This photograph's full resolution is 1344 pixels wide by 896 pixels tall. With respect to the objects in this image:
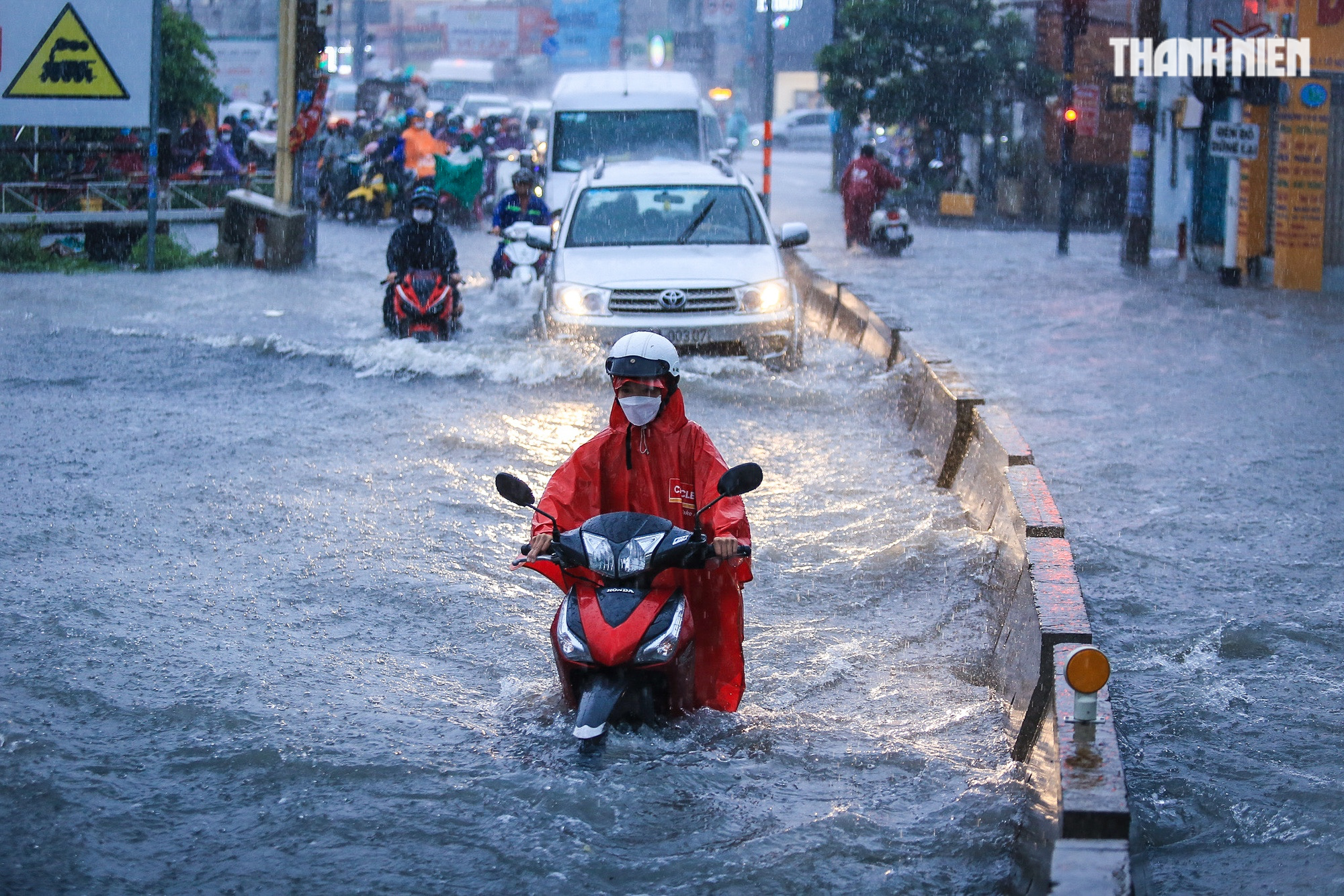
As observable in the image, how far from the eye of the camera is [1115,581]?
7355 millimetres

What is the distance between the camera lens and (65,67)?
1831cm

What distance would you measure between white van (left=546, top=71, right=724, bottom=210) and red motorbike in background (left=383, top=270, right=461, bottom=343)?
5.09m

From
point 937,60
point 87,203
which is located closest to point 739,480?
point 87,203

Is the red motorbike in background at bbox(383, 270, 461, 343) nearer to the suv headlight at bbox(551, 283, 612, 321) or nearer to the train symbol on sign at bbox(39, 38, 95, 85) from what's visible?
the suv headlight at bbox(551, 283, 612, 321)

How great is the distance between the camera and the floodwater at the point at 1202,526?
4984 mm

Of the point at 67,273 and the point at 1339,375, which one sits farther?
the point at 67,273

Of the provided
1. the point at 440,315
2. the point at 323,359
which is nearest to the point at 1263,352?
the point at 440,315

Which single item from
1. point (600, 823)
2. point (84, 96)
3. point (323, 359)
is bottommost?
point (600, 823)

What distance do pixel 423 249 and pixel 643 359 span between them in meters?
8.95

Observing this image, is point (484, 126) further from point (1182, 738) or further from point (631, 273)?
point (1182, 738)

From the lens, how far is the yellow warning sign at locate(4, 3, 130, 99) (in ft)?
59.7

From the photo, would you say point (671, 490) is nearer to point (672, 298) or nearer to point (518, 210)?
point (672, 298)

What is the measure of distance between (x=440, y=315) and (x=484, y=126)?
2167 cm

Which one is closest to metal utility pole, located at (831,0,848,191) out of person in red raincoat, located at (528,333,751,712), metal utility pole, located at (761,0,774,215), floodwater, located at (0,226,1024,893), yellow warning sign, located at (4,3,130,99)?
metal utility pole, located at (761,0,774,215)
